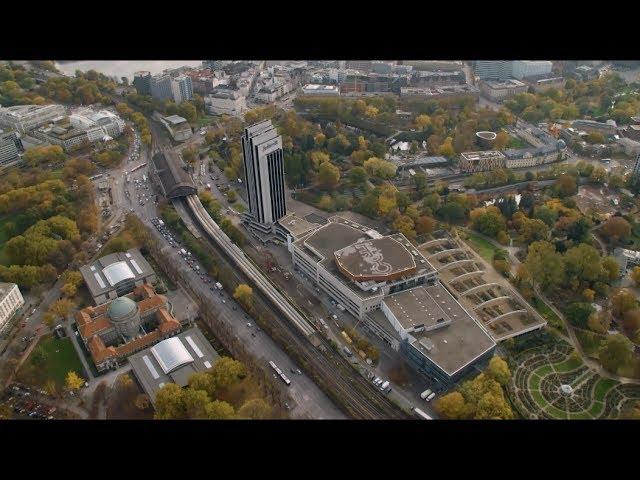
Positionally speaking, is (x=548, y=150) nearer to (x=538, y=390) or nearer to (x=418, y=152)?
(x=418, y=152)

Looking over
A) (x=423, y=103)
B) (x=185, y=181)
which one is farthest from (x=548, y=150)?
(x=185, y=181)

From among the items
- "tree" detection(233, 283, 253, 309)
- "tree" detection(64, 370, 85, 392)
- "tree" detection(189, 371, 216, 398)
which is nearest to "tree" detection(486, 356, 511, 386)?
"tree" detection(189, 371, 216, 398)

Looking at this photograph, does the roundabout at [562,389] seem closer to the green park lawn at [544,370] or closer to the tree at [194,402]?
the green park lawn at [544,370]

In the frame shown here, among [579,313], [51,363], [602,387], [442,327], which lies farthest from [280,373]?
[579,313]

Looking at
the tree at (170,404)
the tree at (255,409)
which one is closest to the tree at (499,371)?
the tree at (255,409)

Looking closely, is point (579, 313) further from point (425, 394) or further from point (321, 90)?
point (321, 90)

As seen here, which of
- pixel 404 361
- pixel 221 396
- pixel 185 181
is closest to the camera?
pixel 221 396
